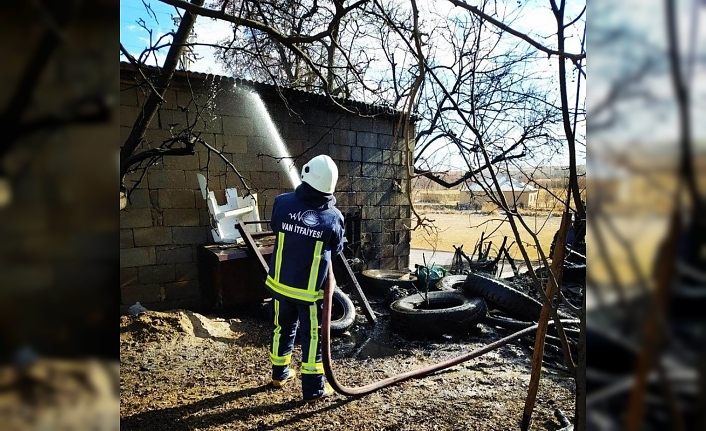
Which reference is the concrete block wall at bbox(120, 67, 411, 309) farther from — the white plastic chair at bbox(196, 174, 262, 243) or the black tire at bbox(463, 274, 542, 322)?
the black tire at bbox(463, 274, 542, 322)

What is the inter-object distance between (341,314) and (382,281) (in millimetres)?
1573

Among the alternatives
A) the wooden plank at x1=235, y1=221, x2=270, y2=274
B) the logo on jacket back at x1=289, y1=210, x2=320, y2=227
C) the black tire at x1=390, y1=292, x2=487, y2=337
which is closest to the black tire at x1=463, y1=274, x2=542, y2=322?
the black tire at x1=390, y1=292, x2=487, y2=337

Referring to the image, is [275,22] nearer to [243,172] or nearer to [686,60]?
[243,172]

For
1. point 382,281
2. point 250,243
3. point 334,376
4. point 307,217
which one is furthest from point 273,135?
point 334,376

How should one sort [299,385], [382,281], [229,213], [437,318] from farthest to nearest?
1. [382,281]
2. [229,213]
3. [437,318]
4. [299,385]

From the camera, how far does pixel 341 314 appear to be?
244 inches

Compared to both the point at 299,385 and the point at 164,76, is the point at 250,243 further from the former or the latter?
the point at 164,76

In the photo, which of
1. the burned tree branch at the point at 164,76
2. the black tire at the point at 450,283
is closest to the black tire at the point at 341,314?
the black tire at the point at 450,283

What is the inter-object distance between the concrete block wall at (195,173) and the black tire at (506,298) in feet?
4.95

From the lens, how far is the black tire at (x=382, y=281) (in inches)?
295

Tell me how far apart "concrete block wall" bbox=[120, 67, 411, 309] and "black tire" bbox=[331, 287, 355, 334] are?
5.68ft

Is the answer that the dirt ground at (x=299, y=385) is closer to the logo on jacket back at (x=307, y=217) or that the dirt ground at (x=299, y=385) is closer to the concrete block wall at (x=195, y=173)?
the concrete block wall at (x=195, y=173)

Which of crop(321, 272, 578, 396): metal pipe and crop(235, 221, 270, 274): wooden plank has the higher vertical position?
crop(235, 221, 270, 274): wooden plank

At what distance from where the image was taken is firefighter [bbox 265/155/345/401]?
3887 mm
